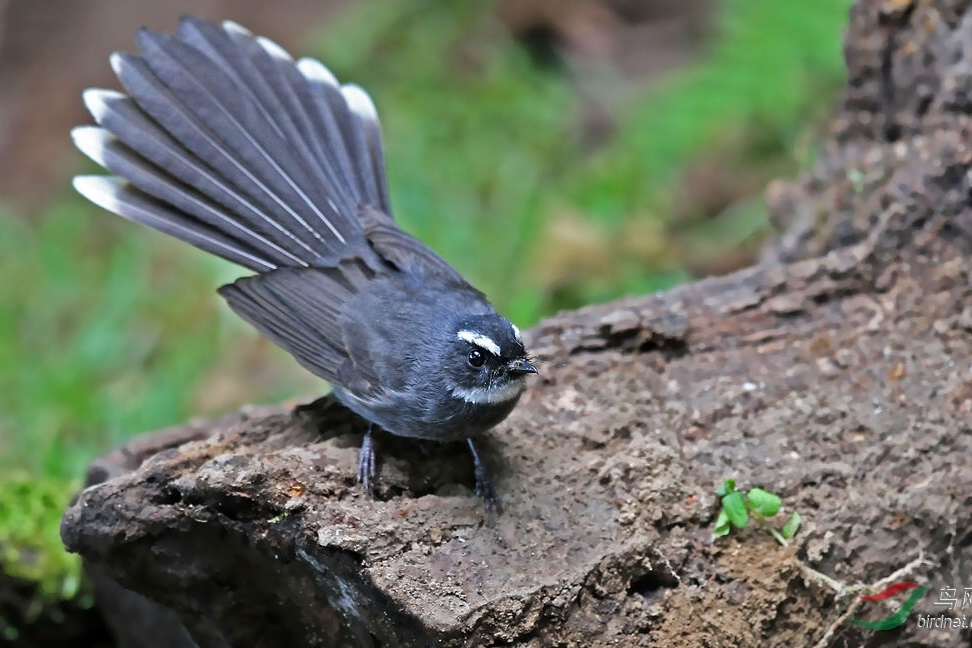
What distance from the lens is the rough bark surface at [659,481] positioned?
2893 millimetres

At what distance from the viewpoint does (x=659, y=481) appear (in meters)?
3.17

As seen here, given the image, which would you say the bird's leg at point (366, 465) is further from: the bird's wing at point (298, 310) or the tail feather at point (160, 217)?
the tail feather at point (160, 217)

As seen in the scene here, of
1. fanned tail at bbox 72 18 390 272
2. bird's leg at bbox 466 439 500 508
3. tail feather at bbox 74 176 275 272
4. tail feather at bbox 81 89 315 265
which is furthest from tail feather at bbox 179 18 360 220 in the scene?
bird's leg at bbox 466 439 500 508

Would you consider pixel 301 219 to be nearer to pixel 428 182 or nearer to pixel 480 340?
pixel 480 340

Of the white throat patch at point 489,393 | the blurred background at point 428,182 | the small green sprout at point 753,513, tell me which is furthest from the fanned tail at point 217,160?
the small green sprout at point 753,513

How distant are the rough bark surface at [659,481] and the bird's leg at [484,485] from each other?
4cm

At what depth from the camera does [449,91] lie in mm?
8797

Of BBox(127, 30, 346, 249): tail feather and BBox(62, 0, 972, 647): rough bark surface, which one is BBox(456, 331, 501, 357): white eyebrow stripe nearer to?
BBox(62, 0, 972, 647): rough bark surface

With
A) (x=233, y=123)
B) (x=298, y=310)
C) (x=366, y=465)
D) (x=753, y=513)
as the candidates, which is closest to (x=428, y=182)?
(x=233, y=123)

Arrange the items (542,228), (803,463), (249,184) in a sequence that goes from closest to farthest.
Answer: (803,463)
(249,184)
(542,228)

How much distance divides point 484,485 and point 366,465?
1.17 ft

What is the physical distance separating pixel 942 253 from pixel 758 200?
3122 millimetres

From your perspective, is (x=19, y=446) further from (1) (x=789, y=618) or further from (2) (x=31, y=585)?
(1) (x=789, y=618)

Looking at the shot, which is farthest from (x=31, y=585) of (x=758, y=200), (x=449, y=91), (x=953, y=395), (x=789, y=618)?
(x=449, y=91)
